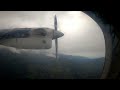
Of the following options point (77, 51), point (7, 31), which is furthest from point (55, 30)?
point (7, 31)

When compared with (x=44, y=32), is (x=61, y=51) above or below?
below

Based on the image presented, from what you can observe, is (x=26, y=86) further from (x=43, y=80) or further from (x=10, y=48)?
(x=10, y=48)

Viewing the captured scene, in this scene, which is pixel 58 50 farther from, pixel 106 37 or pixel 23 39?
pixel 106 37

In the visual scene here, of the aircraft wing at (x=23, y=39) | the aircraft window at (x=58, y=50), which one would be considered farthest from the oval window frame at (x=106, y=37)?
the aircraft wing at (x=23, y=39)

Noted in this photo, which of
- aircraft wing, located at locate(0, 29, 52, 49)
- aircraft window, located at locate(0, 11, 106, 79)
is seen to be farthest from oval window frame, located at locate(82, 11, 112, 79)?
aircraft wing, located at locate(0, 29, 52, 49)

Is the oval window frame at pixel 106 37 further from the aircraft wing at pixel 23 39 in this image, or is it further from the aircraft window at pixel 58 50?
the aircraft wing at pixel 23 39

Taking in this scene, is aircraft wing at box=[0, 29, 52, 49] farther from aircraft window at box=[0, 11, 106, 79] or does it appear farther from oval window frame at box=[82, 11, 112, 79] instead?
oval window frame at box=[82, 11, 112, 79]
